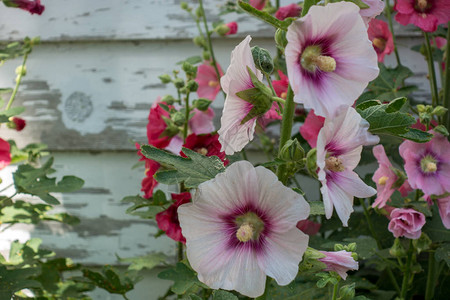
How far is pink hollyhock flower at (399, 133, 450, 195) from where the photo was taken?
34.3 inches

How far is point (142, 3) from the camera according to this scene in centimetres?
134

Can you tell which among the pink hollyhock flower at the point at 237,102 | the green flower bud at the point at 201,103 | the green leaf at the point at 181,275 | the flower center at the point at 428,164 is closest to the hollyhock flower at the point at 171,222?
the green leaf at the point at 181,275

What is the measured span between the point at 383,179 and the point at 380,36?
403mm

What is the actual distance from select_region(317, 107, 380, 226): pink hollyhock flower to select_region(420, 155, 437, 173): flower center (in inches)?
14.5

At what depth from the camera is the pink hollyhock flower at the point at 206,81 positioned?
1.21 m

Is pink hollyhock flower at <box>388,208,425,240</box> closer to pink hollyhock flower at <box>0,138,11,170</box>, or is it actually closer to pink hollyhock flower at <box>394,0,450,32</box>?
pink hollyhock flower at <box>394,0,450,32</box>

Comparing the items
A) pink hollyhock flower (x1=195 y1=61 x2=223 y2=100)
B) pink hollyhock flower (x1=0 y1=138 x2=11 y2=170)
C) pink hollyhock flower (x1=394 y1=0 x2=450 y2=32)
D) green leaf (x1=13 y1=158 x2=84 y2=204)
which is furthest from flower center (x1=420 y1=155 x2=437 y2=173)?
pink hollyhock flower (x1=0 y1=138 x2=11 y2=170)

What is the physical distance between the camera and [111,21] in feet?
4.40

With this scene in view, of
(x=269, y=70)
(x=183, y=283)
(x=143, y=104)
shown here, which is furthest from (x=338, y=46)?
(x=143, y=104)

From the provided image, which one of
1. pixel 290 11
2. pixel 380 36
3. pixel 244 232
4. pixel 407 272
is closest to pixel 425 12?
pixel 380 36

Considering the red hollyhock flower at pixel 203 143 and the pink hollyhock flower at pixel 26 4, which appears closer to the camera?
the red hollyhock flower at pixel 203 143

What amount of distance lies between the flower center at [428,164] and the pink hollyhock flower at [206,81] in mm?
500

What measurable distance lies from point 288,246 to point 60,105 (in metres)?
1.05

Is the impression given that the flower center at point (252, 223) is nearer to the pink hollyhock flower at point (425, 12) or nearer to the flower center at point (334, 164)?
the flower center at point (334, 164)
